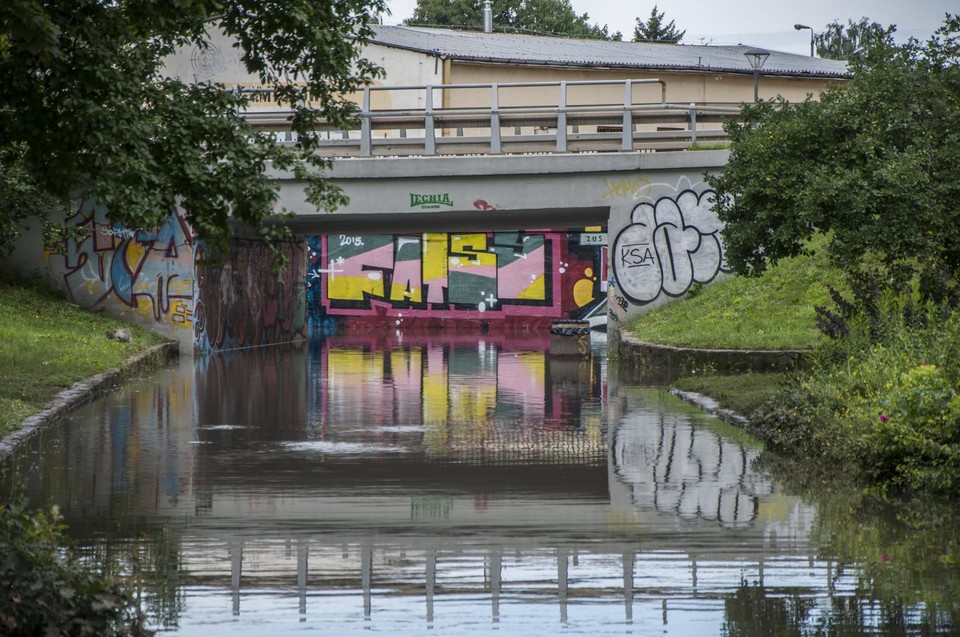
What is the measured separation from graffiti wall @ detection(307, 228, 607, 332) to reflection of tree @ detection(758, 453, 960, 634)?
33.9 metres

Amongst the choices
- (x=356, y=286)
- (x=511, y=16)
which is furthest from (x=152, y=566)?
(x=511, y=16)

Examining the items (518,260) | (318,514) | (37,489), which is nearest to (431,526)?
(318,514)

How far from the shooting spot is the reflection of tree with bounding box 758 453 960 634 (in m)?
6.41

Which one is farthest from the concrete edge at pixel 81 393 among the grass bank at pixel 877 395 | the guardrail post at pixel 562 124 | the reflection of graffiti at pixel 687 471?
the guardrail post at pixel 562 124

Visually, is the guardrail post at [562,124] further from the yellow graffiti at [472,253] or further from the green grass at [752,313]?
the yellow graffiti at [472,253]

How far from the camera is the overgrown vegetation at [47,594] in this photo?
5223 millimetres

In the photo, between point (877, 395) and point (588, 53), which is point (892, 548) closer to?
point (877, 395)

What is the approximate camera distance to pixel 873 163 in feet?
45.4

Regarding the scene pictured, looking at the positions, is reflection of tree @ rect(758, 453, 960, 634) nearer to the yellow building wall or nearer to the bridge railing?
the bridge railing

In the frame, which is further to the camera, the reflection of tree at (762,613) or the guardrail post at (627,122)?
the guardrail post at (627,122)

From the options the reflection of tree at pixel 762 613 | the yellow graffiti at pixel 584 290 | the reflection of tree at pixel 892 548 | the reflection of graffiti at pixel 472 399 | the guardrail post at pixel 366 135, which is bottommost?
the reflection of graffiti at pixel 472 399

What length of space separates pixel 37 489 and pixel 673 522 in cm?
474

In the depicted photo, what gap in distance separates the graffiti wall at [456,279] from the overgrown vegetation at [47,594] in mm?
39030

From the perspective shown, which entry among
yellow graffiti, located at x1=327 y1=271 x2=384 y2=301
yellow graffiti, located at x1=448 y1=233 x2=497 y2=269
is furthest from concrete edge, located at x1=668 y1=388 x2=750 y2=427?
yellow graffiti, located at x1=327 y1=271 x2=384 y2=301
